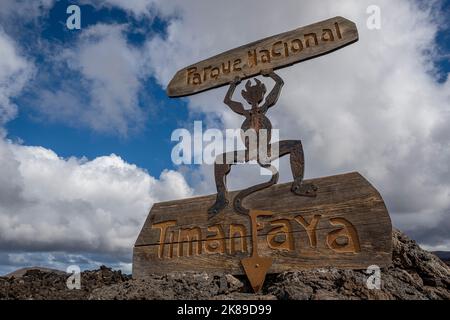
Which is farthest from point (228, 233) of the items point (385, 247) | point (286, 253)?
point (385, 247)

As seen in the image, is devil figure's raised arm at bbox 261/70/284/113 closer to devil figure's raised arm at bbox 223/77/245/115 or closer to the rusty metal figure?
the rusty metal figure

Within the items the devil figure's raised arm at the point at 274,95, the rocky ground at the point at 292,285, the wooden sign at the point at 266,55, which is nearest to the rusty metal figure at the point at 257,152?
the devil figure's raised arm at the point at 274,95

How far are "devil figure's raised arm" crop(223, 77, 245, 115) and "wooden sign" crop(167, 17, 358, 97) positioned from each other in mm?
80

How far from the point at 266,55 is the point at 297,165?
166 centimetres

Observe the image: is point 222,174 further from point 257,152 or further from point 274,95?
point 274,95

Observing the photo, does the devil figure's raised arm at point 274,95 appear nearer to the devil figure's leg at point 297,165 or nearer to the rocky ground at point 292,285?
the devil figure's leg at point 297,165

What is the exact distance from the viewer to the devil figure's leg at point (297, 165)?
4.07 meters

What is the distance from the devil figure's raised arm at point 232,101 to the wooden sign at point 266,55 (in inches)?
3.1

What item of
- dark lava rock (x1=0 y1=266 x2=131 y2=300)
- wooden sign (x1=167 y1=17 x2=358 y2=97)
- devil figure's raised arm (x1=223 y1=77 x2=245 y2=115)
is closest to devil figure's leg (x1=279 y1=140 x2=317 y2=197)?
devil figure's raised arm (x1=223 y1=77 x2=245 y2=115)

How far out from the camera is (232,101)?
16.8 ft

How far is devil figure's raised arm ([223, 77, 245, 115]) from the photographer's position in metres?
5.00

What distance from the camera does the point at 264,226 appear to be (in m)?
4.16
